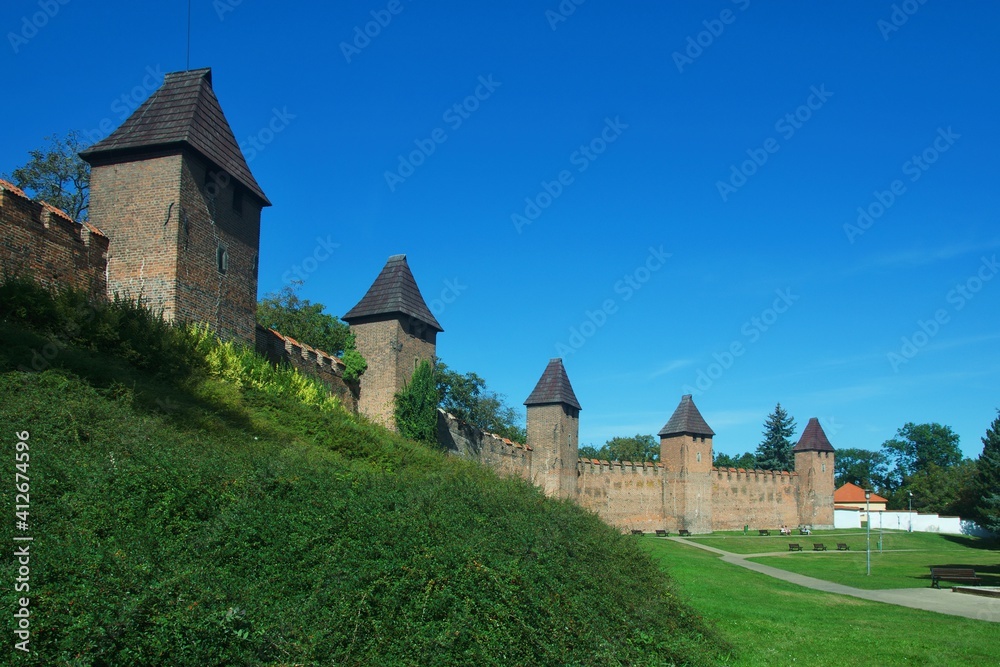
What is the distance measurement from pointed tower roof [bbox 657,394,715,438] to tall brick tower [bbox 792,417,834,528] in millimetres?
12458

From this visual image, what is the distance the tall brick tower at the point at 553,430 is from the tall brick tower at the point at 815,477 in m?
29.1

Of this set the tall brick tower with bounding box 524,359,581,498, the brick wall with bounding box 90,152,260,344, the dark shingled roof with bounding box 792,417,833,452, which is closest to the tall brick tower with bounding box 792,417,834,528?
the dark shingled roof with bounding box 792,417,833,452

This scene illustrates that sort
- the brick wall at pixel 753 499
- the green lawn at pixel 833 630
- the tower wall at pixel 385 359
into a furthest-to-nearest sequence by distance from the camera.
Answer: the brick wall at pixel 753 499, the tower wall at pixel 385 359, the green lawn at pixel 833 630

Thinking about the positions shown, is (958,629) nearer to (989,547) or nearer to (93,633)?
(93,633)

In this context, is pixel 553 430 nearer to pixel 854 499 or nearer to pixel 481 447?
pixel 481 447


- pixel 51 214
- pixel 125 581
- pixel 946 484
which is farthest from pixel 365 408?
pixel 946 484

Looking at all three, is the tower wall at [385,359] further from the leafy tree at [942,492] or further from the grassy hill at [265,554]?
the leafy tree at [942,492]

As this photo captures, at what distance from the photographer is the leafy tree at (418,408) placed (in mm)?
24984

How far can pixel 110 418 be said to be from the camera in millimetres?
11070

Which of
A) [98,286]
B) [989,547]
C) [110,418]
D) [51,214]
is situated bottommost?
[989,547]

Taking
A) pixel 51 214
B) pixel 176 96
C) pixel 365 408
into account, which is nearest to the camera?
pixel 51 214

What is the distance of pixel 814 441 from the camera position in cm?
6388

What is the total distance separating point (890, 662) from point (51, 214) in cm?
1627

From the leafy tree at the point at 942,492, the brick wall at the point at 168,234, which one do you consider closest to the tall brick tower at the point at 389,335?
the brick wall at the point at 168,234
